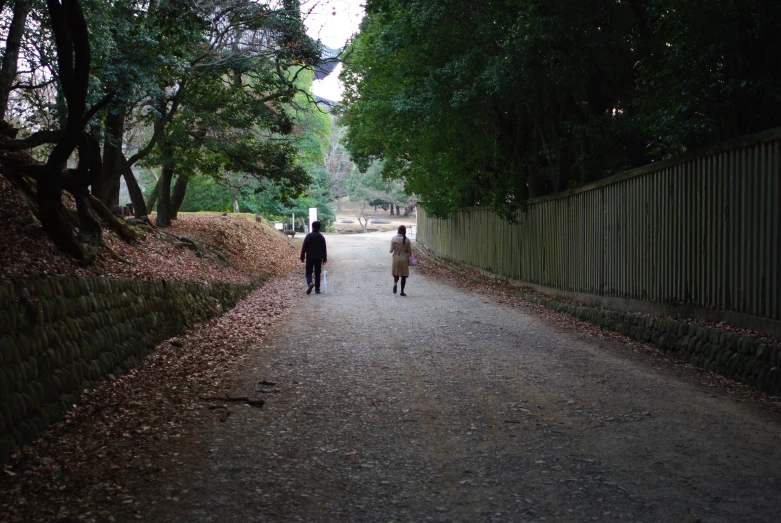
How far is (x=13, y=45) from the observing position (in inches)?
377

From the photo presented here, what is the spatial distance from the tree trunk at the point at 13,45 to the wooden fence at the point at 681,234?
9446mm

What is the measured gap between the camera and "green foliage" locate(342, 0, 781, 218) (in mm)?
8148

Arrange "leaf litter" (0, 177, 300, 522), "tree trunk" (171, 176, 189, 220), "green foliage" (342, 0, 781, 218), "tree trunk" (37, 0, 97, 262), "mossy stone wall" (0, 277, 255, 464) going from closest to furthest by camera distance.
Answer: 1. "leaf litter" (0, 177, 300, 522)
2. "mossy stone wall" (0, 277, 255, 464)
3. "tree trunk" (37, 0, 97, 262)
4. "green foliage" (342, 0, 781, 218)
5. "tree trunk" (171, 176, 189, 220)

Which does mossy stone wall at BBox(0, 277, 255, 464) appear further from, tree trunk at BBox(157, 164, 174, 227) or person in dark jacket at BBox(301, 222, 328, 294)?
tree trunk at BBox(157, 164, 174, 227)

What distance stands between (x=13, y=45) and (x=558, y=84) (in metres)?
9.18

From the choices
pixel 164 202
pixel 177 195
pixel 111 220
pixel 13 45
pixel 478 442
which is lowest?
pixel 478 442

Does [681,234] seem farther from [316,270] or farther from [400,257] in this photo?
[316,270]

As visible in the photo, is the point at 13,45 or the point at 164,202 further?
the point at 164,202

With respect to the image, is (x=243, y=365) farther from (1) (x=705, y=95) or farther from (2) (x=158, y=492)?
(1) (x=705, y=95)

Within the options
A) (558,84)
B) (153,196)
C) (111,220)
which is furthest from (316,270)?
(153,196)

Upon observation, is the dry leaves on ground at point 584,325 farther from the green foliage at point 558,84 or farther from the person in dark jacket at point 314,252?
the person in dark jacket at point 314,252

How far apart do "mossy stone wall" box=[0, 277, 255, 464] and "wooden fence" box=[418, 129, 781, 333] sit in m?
6.97

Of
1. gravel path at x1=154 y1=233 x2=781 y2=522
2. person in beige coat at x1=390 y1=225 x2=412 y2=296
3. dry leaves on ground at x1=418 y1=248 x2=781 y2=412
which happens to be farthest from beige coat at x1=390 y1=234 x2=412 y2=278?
gravel path at x1=154 y1=233 x2=781 y2=522

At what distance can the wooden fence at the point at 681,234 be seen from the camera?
7312 millimetres
